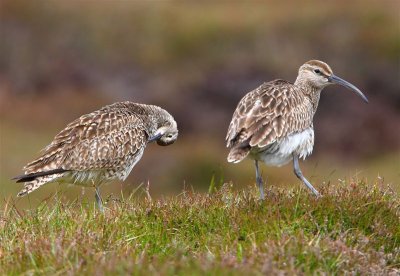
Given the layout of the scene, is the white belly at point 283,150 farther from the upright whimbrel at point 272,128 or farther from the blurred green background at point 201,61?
the blurred green background at point 201,61

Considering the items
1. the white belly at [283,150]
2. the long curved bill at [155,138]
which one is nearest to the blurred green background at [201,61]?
the long curved bill at [155,138]

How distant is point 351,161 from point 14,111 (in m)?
10.8

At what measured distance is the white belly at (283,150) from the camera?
456 inches

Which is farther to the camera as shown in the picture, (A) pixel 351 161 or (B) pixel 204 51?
(B) pixel 204 51

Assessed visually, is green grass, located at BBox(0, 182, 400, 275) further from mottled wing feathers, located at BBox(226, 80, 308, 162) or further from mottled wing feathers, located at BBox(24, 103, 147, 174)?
mottled wing feathers, located at BBox(24, 103, 147, 174)

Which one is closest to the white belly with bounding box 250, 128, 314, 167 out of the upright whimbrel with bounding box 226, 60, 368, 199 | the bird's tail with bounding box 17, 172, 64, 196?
the upright whimbrel with bounding box 226, 60, 368, 199

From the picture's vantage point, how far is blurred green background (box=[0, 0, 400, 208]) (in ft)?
104

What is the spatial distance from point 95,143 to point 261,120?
7.93 feet

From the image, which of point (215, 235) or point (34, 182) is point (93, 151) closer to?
point (34, 182)

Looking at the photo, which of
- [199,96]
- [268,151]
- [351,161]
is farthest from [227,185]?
[199,96]

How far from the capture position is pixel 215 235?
371 inches

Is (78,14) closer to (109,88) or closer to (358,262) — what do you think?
(109,88)

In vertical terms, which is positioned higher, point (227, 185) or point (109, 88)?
point (227, 185)

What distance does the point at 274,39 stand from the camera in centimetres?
3194
